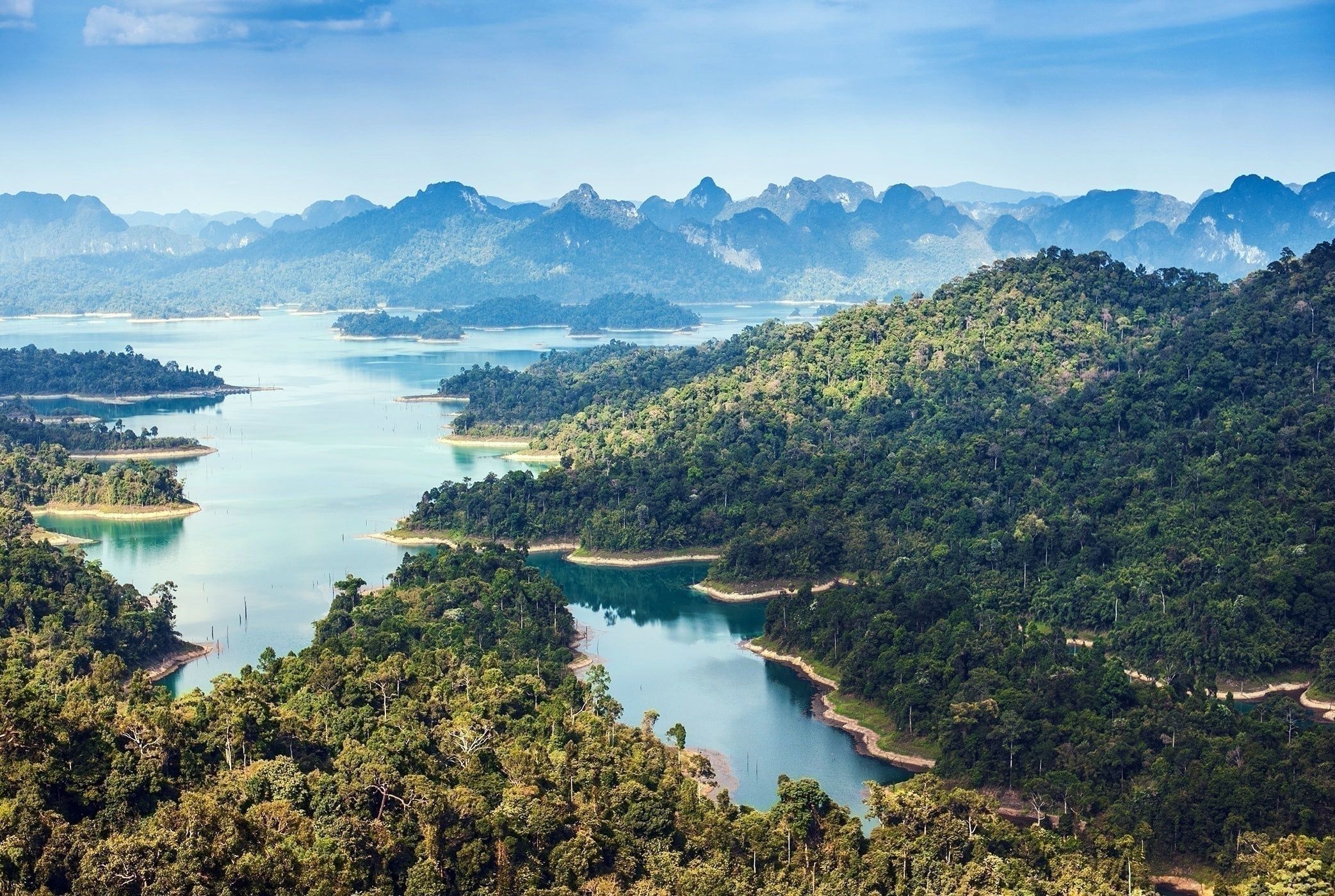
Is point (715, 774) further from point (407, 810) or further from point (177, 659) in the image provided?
point (177, 659)

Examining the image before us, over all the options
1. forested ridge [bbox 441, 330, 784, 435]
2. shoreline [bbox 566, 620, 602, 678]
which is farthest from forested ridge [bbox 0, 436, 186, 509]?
shoreline [bbox 566, 620, 602, 678]

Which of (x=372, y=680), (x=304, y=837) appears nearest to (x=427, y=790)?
(x=304, y=837)

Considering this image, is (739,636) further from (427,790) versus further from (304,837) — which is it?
(304,837)

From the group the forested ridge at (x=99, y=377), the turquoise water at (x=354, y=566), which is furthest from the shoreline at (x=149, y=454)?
the forested ridge at (x=99, y=377)

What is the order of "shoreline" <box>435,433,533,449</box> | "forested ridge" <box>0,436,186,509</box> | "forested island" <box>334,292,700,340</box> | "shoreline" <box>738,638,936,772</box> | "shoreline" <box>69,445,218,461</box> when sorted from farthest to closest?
"forested island" <box>334,292,700,340</box> → "shoreline" <box>435,433,533,449</box> → "shoreline" <box>69,445,218,461</box> → "forested ridge" <box>0,436,186,509</box> → "shoreline" <box>738,638,936,772</box>

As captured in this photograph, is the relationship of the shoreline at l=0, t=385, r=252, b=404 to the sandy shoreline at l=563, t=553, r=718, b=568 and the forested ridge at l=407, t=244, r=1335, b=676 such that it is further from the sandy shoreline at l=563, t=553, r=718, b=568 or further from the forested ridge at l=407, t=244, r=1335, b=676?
the sandy shoreline at l=563, t=553, r=718, b=568

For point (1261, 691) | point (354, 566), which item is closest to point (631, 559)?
point (354, 566)

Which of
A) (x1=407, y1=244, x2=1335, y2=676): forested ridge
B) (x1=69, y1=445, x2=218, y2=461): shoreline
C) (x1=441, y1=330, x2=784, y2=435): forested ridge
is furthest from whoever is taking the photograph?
(x1=441, y1=330, x2=784, y2=435): forested ridge

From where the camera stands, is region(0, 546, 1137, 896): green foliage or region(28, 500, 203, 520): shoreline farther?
region(28, 500, 203, 520): shoreline
